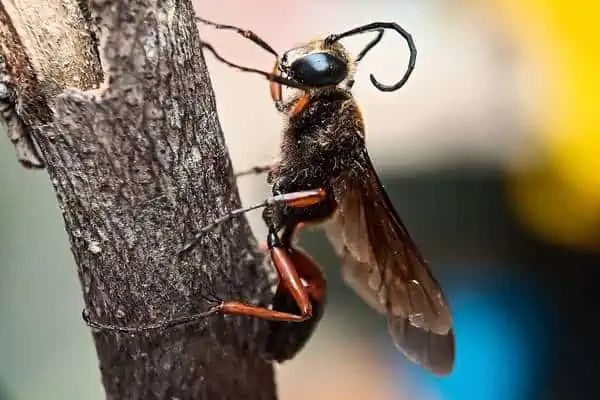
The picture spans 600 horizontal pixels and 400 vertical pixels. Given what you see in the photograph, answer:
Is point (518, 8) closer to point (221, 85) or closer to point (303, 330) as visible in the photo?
point (221, 85)

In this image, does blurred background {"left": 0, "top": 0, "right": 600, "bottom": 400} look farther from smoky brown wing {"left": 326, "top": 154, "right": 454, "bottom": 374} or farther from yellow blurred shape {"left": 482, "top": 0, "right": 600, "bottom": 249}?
smoky brown wing {"left": 326, "top": 154, "right": 454, "bottom": 374}

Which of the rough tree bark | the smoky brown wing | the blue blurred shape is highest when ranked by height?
the rough tree bark

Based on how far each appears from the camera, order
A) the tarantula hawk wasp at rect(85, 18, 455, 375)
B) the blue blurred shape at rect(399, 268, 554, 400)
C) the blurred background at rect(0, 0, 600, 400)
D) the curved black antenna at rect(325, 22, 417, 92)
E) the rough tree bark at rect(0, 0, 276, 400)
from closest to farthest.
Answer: the rough tree bark at rect(0, 0, 276, 400) < the curved black antenna at rect(325, 22, 417, 92) < the tarantula hawk wasp at rect(85, 18, 455, 375) < the blurred background at rect(0, 0, 600, 400) < the blue blurred shape at rect(399, 268, 554, 400)

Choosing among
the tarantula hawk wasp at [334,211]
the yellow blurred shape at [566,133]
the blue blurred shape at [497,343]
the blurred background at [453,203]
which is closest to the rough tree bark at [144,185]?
the tarantula hawk wasp at [334,211]

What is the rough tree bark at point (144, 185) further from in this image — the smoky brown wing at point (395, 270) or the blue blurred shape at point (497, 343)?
the blue blurred shape at point (497, 343)

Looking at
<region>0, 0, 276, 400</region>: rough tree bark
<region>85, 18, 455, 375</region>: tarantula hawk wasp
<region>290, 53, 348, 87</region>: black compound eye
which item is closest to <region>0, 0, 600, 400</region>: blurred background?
<region>85, 18, 455, 375</region>: tarantula hawk wasp
